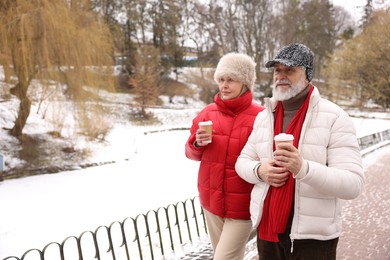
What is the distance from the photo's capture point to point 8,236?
23.2 ft

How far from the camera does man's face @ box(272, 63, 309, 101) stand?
2.14 meters

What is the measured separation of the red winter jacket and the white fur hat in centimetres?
13

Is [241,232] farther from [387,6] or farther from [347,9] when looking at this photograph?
[347,9]

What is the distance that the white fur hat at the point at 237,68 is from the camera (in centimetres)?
274

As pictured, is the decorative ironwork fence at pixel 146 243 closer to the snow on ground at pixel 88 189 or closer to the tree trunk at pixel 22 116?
the snow on ground at pixel 88 189

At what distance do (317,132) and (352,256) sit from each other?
11.3 ft

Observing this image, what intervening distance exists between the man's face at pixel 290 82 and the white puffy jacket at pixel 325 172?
0.10 m

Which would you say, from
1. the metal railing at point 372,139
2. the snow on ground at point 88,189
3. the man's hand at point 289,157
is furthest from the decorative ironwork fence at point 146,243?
the metal railing at point 372,139

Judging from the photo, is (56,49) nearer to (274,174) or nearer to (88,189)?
(88,189)

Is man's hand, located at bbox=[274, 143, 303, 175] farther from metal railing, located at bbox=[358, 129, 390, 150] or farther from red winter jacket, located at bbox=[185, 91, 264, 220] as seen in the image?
metal railing, located at bbox=[358, 129, 390, 150]

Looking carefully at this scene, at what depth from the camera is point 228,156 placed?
2.76 metres

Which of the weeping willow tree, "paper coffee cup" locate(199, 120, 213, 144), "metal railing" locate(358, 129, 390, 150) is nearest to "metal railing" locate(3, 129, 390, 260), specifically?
"paper coffee cup" locate(199, 120, 213, 144)

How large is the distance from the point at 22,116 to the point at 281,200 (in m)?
13.0

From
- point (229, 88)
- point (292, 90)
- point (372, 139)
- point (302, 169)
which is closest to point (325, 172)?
point (302, 169)
